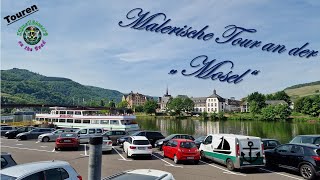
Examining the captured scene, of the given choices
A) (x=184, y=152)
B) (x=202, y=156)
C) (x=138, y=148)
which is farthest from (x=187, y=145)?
(x=138, y=148)

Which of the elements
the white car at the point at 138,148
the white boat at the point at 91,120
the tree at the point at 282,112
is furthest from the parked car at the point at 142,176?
the tree at the point at 282,112

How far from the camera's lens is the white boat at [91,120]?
46.0m

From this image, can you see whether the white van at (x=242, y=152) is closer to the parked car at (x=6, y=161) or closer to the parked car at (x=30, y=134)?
the parked car at (x=6, y=161)

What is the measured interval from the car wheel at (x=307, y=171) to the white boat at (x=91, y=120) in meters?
32.2

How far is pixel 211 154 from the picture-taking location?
62.4 ft

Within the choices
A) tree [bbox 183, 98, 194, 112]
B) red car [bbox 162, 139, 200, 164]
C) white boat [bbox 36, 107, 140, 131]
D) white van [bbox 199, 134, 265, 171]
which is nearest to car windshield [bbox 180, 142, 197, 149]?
red car [bbox 162, 139, 200, 164]

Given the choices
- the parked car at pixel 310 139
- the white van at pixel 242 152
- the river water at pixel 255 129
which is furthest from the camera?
the river water at pixel 255 129

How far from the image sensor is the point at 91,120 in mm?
50625

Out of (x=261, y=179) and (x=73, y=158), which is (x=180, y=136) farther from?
(x=261, y=179)

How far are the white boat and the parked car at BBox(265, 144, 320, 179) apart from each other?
3024 centimetres

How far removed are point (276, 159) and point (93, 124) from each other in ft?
123

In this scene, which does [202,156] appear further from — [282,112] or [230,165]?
[282,112]

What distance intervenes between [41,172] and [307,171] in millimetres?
13176

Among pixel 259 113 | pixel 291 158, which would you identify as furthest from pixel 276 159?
pixel 259 113
